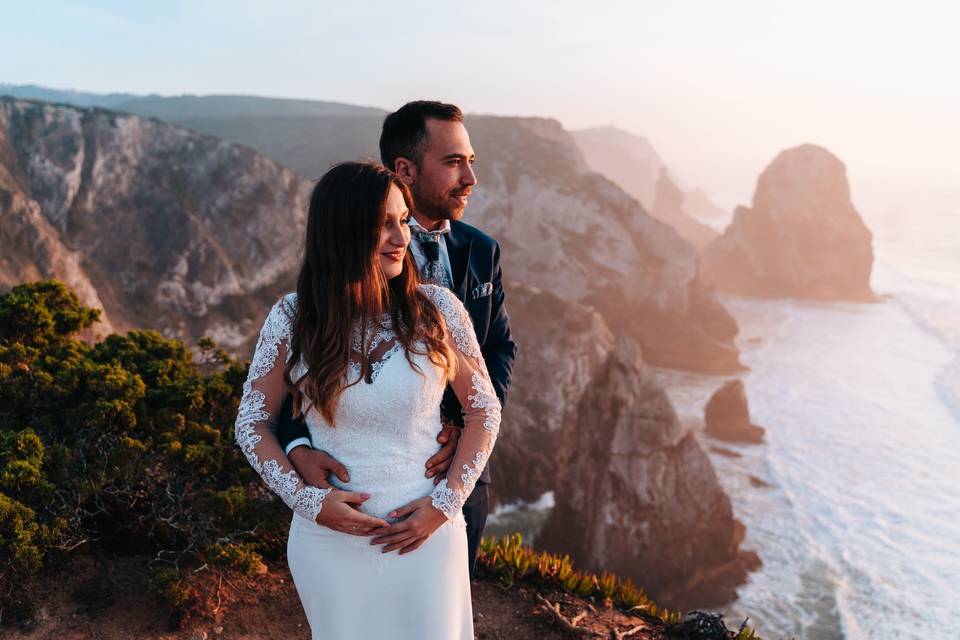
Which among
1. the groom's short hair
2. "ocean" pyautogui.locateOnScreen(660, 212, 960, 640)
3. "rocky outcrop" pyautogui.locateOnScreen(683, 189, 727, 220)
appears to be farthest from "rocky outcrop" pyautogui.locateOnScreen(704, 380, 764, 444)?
"rocky outcrop" pyautogui.locateOnScreen(683, 189, 727, 220)

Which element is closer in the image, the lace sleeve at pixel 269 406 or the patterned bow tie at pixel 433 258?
the lace sleeve at pixel 269 406

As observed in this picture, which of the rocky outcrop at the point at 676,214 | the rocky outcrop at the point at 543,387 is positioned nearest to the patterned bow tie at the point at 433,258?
the rocky outcrop at the point at 543,387

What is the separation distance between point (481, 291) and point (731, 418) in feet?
101

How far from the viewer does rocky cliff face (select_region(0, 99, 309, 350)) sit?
100 ft

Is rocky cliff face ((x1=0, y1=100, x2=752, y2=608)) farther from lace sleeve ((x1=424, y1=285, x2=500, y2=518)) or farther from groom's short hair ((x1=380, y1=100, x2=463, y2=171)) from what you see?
lace sleeve ((x1=424, y1=285, x2=500, y2=518))

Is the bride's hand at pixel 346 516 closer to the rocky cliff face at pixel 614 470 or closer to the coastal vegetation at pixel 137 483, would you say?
the coastal vegetation at pixel 137 483

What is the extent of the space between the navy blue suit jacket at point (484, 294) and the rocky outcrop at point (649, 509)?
19655 mm

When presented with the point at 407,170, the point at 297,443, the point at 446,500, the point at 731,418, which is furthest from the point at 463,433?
the point at 731,418

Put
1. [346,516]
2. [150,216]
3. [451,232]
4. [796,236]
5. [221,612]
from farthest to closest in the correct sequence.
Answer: [796,236] < [150,216] < [221,612] < [451,232] < [346,516]

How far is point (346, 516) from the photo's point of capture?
2.39 metres

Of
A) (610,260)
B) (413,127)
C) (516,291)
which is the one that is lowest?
(516,291)

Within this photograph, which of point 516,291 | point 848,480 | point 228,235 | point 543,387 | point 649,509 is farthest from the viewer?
point 228,235

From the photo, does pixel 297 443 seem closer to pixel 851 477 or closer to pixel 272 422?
pixel 272 422

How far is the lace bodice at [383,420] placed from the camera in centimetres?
246
